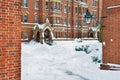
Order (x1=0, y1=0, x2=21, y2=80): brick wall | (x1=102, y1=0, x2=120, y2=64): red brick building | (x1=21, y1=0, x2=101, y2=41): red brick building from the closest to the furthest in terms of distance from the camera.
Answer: (x1=0, y1=0, x2=21, y2=80): brick wall
(x1=102, y1=0, x2=120, y2=64): red brick building
(x1=21, y1=0, x2=101, y2=41): red brick building

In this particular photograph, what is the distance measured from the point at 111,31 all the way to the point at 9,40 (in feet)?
32.0

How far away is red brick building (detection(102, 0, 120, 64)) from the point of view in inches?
548

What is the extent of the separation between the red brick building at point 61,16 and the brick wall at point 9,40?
3645cm

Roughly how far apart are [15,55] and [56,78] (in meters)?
10.2

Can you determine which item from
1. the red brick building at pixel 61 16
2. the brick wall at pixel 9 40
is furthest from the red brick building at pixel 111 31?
the red brick building at pixel 61 16

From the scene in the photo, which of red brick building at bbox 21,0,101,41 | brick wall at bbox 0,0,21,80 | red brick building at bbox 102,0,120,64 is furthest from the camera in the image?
red brick building at bbox 21,0,101,41

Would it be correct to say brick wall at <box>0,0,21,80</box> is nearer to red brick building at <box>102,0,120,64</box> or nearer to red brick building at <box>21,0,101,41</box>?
red brick building at <box>102,0,120,64</box>

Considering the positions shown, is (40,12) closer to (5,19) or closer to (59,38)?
(59,38)

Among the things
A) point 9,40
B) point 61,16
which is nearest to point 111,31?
point 9,40

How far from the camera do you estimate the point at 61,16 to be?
48.2 metres

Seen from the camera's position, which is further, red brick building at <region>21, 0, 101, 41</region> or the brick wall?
red brick building at <region>21, 0, 101, 41</region>

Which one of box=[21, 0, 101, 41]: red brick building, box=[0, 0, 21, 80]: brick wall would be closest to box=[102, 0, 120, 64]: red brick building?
box=[0, 0, 21, 80]: brick wall

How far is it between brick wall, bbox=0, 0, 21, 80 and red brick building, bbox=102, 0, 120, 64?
29.8 ft

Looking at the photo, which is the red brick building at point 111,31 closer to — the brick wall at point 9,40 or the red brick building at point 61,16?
the brick wall at point 9,40
